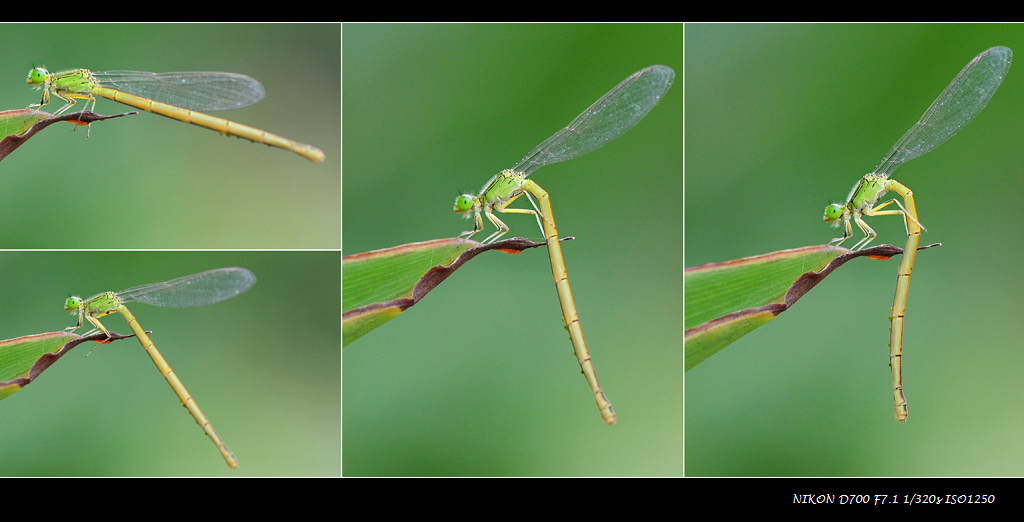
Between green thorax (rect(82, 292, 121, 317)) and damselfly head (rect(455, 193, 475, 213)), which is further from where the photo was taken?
green thorax (rect(82, 292, 121, 317))

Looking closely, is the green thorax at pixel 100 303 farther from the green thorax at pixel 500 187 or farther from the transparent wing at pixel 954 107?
the transparent wing at pixel 954 107

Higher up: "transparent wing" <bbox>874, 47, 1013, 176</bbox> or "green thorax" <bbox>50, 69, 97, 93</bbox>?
"green thorax" <bbox>50, 69, 97, 93</bbox>

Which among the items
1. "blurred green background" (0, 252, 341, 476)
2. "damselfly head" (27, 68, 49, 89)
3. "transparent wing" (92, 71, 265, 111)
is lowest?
"blurred green background" (0, 252, 341, 476)

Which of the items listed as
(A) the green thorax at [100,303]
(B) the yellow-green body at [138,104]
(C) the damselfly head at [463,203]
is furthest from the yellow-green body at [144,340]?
(C) the damselfly head at [463,203]

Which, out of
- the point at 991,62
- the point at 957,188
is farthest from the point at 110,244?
the point at 991,62

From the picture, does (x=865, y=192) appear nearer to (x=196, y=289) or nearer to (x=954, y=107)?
(x=954, y=107)

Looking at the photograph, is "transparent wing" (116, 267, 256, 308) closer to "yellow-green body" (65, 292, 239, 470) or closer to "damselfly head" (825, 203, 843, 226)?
"yellow-green body" (65, 292, 239, 470)

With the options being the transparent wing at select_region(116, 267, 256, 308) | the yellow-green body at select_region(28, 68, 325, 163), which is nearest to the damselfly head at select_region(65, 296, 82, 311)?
the transparent wing at select_region(116, 267, 256, 308)
